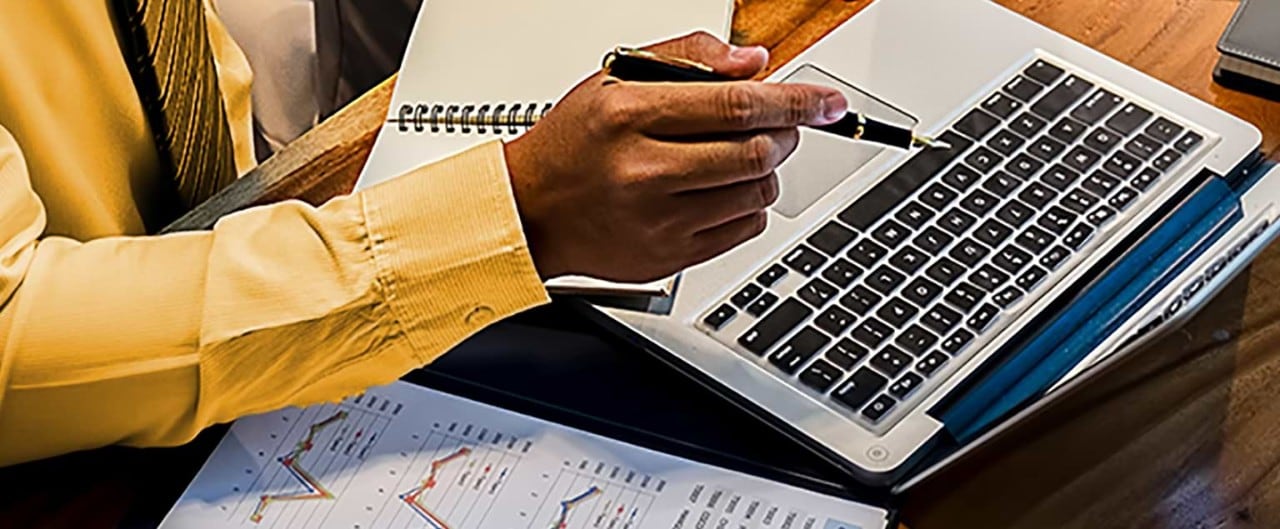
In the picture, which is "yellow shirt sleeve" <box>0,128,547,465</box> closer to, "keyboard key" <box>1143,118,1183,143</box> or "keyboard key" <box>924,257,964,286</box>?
"keyboard key" <box>924,257,964,286</box>

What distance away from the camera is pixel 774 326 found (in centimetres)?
78

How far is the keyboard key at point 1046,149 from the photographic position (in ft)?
2.83

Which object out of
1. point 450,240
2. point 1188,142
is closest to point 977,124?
point 1188,142

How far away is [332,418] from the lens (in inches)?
30.5

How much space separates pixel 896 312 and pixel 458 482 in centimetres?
25

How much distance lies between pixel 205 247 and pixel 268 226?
3 cm

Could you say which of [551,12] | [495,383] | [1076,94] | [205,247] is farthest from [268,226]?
[1076,94]

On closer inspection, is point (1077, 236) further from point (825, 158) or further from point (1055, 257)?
point (825, 158)

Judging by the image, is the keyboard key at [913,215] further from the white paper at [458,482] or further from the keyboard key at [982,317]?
the white paper at [458,482]

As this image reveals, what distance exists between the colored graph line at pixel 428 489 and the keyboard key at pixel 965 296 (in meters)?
0.28

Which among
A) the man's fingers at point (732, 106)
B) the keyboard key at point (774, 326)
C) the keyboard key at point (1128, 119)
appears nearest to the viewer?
the man's fingers at point (732, 106)

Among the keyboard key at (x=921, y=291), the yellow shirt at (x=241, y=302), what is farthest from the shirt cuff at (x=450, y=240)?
the keyboard key at (x=921, y=291)

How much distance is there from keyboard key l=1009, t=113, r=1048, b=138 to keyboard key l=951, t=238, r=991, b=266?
0.33 feet

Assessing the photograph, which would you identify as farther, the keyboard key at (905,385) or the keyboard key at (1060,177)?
the keyboard key at (1060,177)
